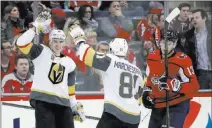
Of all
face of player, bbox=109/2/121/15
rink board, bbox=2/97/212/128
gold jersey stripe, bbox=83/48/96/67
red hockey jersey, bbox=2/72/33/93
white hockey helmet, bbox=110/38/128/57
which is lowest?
rink board, bbox=2/97/212/128

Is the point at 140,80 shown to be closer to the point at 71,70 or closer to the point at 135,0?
the point at 71,70

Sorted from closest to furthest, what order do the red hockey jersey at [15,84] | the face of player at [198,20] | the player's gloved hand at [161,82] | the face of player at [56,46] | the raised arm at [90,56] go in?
the raised arm at [90,56], the face of player at [56,46], the player's gloved hand at [161,82], the red hockey jersey at [15,84], the face of player at [198,20]

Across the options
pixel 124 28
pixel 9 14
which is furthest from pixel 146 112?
pixel 9 14

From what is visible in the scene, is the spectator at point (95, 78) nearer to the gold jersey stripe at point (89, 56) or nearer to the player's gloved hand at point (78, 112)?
the player's gloved hand at point (78, 112)

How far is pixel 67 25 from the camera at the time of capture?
7426 millimetres

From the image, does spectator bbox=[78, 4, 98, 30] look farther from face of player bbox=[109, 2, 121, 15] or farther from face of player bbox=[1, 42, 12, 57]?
face of player bbox=[1, 42, 12, 57]

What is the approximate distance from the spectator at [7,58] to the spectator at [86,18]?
742 mm

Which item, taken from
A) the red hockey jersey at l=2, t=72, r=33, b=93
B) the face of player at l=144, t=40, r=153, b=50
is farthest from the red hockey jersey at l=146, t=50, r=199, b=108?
the red hockey jersey at l=2, t=72, r=33, b=93

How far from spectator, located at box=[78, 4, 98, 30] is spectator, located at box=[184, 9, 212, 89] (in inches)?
36.0

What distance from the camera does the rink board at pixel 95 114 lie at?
23.0 feet

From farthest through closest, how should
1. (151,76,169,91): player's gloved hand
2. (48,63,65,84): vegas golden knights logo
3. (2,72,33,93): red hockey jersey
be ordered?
(2,72,33,93): red hockey jersey < (151,76,169,91): player's gloved hand < (48,63,65,84): vegas golden knights logo

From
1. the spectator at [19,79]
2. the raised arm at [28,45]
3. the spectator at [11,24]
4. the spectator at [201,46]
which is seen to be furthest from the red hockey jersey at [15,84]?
the spectator at [201,46]

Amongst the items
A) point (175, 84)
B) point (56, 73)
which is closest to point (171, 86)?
point (175, 84)

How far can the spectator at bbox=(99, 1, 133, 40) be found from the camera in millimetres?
7461
